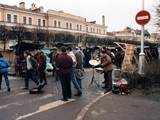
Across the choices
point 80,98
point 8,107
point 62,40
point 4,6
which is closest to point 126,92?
point 80,98

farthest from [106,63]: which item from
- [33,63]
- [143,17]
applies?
[33,63]

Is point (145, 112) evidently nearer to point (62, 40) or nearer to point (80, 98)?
point (80, 98)

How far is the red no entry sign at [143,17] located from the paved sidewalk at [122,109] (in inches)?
133

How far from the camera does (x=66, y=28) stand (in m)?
66.6

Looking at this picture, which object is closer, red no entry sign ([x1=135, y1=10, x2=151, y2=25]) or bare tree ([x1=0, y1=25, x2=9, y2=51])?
red no entry sign ([x1=135, y1=10, x2=151, y2=25])

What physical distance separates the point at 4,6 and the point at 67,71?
46517 mm

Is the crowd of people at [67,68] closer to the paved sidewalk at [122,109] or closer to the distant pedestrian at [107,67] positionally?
the distant pedestrian at [107,67]

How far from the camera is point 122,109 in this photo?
7.43m

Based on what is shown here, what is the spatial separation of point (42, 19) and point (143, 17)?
172 feet

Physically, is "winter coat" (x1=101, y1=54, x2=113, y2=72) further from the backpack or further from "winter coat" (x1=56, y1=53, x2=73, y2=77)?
the backpack

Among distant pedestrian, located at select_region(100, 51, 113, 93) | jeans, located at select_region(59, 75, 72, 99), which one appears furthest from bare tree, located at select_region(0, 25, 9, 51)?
jeans, located at select_region(59, 75, 72, 99)

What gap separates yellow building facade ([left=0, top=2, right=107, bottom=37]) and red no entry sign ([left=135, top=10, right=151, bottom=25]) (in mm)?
42897

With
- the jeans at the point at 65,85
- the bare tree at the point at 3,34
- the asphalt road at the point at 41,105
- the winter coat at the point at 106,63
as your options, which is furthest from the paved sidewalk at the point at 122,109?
the bare tree at the point at 3,34

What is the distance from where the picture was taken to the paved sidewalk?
21.8ft
